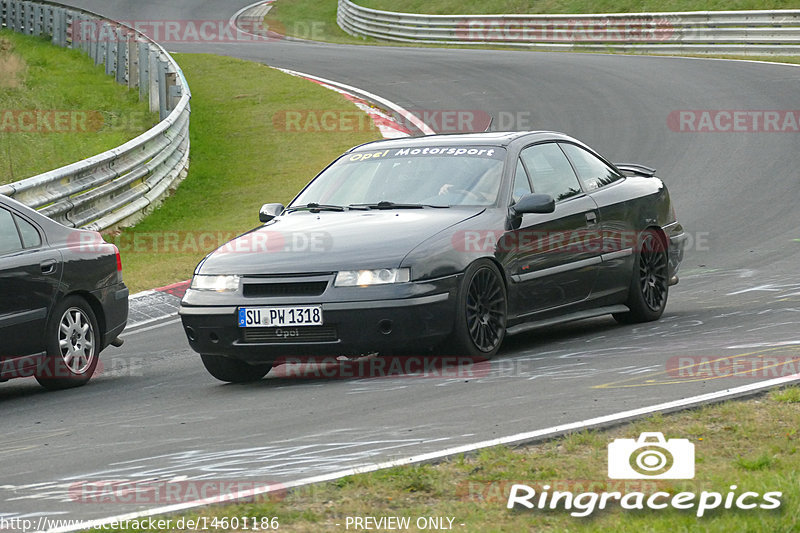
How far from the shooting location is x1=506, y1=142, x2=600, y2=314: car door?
349 inches

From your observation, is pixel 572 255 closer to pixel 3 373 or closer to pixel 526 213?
pixel 526 213

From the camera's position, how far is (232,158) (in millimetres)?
21047

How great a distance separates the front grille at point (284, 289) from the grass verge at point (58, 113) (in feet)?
34.2

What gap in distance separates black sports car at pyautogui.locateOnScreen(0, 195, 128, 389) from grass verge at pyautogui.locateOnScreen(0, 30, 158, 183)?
878cm

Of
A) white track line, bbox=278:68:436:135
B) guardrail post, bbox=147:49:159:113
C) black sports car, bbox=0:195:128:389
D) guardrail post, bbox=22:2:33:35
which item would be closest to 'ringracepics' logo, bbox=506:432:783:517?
black sports car, bbox=0:195:128:389

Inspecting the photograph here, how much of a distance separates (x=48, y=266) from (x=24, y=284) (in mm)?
285

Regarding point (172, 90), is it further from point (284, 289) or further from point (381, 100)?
point (284, 289)

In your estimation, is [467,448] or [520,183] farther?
[520,183]

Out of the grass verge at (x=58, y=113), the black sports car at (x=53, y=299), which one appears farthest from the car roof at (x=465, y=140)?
the grass verge at (x=58, y=113)

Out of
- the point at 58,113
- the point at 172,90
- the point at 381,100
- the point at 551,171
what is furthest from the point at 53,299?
the point at 381,100

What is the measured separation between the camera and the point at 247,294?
8.09 m

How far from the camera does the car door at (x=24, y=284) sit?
27.5 ft

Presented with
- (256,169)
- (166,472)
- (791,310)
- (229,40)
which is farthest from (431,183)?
(229,40)

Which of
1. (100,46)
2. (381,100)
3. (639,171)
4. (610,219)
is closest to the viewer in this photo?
(610,219)
